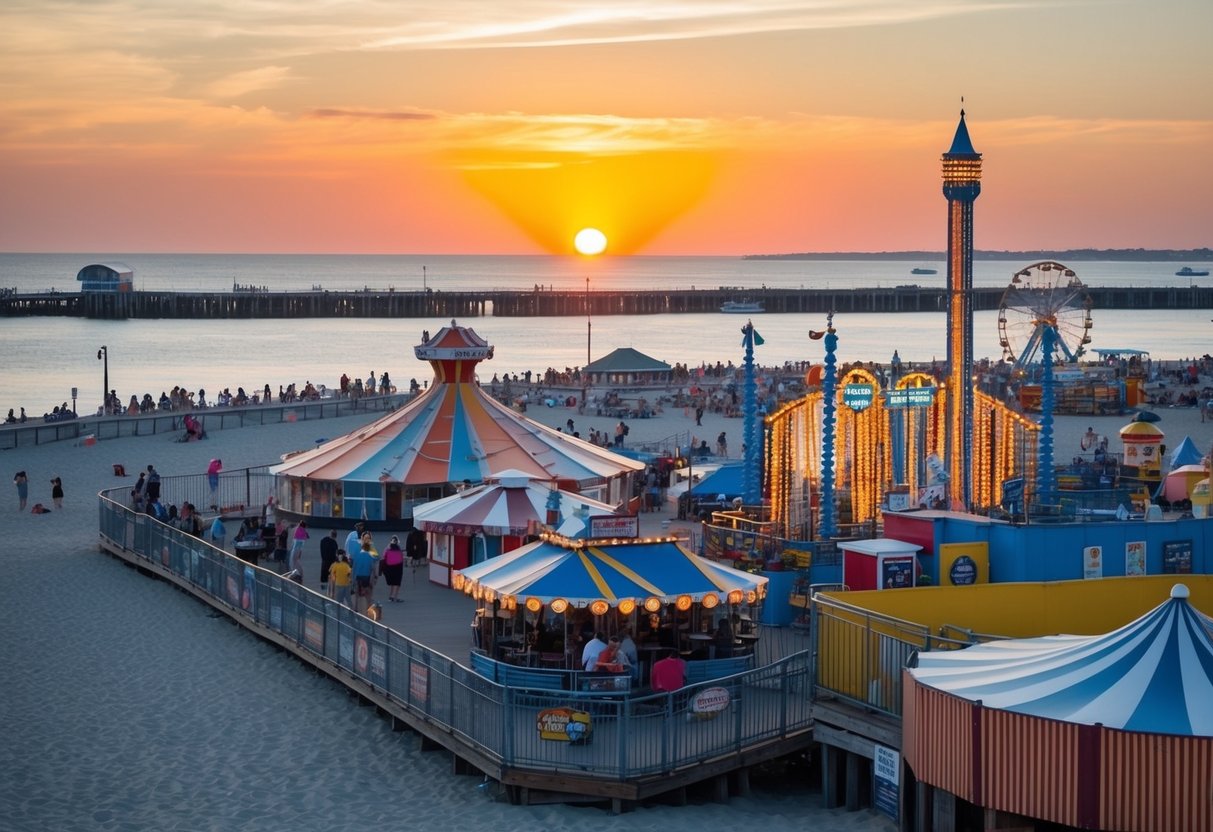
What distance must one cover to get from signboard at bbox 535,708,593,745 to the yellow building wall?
2734 millimetres

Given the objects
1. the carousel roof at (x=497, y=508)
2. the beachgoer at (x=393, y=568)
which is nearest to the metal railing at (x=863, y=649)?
the carousel roof at (x=497, y=508)

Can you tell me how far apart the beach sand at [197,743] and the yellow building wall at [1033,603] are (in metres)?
1.90

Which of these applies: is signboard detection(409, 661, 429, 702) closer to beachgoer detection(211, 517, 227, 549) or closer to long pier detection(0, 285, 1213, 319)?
beachgoer detection(211, 517, 227, 549)

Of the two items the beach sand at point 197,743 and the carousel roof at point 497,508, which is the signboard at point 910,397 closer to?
Answer: the carousel roof at point 497,508

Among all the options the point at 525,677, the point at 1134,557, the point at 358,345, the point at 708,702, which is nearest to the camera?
the point at 708,702

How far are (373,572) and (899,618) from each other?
8.89 meters

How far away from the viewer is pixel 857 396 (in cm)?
2270

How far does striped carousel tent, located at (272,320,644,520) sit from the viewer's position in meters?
26.8

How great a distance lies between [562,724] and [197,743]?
448cm

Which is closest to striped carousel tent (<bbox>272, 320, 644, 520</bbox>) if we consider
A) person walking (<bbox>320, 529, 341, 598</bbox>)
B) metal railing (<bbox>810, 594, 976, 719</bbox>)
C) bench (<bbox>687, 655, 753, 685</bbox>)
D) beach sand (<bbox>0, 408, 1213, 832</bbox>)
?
beach sand (<bbox>0, 408, 1213, 832</bbox>)

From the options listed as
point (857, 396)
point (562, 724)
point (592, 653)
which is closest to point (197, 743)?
point (592, 653)

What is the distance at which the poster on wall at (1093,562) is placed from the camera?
60.6ft

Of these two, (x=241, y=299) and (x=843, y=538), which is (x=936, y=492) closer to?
(x=843, y=538)

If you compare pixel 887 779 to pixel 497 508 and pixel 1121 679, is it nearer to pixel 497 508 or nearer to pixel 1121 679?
pixel 1121 679
